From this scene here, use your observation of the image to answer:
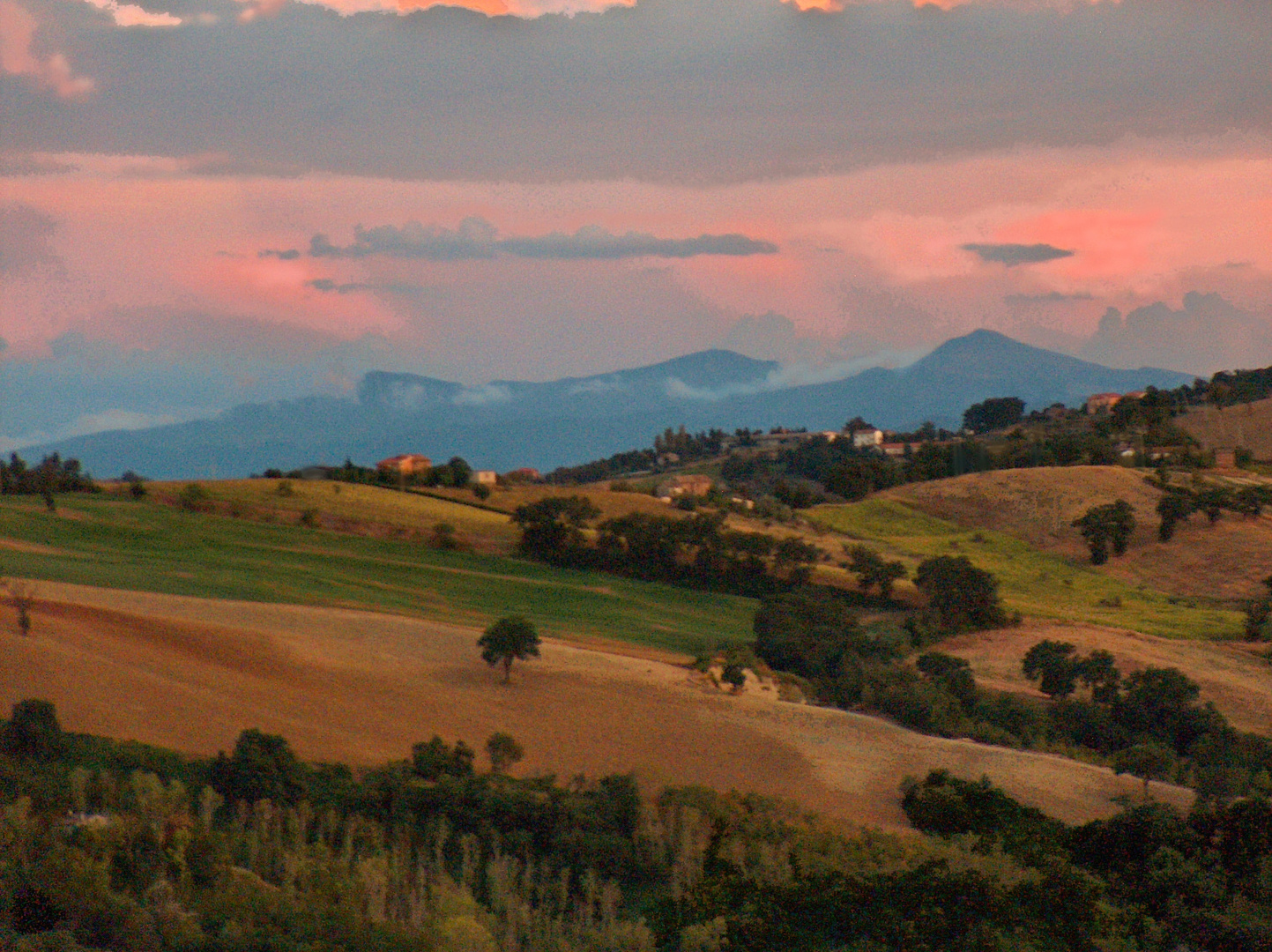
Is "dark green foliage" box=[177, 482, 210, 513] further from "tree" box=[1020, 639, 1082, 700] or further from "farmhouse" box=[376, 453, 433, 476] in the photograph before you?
"tree" box=[1020, 639, 1082, 700]

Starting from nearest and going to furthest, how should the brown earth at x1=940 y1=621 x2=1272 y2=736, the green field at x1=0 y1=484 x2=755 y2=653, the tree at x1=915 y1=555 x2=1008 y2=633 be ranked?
the brown earth at x1=940 y1=621 x2=1272 y2=736 → the green field at x1=0 y1=484 x2=755 y2=653 → the tree at x1=915 y1=555 x2=1008 y2=633

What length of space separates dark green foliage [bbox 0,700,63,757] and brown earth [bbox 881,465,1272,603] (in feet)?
174

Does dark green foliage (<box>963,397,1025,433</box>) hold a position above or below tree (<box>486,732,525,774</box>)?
above

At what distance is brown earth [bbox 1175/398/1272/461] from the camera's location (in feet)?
349

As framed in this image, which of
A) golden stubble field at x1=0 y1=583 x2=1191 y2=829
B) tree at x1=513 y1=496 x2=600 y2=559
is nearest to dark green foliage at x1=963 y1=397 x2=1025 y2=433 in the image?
tree at x1=513 y1=496 x2=600 y2=559

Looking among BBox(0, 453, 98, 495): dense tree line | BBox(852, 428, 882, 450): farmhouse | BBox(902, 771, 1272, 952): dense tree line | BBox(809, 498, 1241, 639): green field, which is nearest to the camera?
BBox(902, 771, 1272, 952): dense tree line

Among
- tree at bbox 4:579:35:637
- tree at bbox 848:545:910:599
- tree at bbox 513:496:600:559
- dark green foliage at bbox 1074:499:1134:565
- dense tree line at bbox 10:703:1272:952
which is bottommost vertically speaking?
dense tree line at bbox 10:703:1272:952

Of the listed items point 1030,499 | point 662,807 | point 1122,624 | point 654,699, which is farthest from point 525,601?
point 1030,499

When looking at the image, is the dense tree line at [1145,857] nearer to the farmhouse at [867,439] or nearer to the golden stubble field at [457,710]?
the golden stubble field at [457,710]

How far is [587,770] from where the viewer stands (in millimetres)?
24719

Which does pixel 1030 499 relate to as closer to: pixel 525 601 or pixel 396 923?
pixel 525 601

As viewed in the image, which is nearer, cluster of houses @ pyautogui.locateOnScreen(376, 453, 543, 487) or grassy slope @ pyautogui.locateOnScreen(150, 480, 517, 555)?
grassy slope @ pyautogui.locateOnScreen(150, 480, 517, 555)

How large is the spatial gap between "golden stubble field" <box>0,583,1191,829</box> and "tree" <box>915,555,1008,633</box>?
17.0 meters

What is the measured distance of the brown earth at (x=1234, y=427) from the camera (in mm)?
106250
